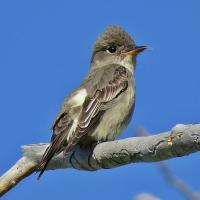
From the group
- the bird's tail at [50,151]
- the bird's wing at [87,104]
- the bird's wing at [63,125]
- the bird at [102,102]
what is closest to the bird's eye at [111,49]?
the bird at [102,102]

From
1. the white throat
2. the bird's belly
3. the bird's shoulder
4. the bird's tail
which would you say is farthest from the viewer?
the white throat

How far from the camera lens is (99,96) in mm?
6680

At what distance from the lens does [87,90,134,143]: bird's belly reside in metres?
6.43

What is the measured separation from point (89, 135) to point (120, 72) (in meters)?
1.26

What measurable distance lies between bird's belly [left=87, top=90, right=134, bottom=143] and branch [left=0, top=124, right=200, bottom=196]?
1.64 feet

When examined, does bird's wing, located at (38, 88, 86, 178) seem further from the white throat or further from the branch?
the white throat

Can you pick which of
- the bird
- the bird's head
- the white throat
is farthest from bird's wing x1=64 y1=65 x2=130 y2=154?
the bird's head

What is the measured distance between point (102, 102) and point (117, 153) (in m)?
2.13

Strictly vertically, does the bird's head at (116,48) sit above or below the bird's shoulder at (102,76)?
above

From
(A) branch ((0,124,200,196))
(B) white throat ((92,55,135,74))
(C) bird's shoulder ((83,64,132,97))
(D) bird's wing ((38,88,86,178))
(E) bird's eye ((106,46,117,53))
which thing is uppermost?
(E) bird's eye ((106,46,117,53))

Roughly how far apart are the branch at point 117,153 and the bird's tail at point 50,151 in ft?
0.33

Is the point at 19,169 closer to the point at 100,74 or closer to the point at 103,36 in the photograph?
the point at 100,74

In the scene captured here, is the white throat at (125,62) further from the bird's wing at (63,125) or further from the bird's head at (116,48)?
the bird's wing at (63,125)

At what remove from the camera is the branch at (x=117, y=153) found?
3.80 meters
